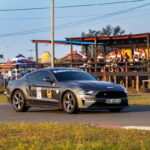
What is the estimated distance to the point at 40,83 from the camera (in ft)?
46.0

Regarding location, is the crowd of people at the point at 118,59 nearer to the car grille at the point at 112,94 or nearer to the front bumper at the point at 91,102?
the car grille at the point at 112,94

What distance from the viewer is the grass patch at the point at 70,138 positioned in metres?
6.34

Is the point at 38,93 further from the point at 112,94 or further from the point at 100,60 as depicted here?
the point at 100,60

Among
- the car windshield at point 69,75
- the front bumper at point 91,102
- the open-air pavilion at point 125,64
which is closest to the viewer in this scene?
the front bumper at point 91,102

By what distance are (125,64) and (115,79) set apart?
235 cm

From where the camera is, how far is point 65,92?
13.1m

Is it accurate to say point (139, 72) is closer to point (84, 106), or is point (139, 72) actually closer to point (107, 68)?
point (107, 68)

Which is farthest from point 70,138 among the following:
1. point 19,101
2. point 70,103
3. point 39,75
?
A: point 19,101

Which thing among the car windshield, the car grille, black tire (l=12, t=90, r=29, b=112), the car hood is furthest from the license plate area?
black tire (l=12, t=90, r=29, b=112)

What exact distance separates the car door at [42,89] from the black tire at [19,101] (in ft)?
1.18

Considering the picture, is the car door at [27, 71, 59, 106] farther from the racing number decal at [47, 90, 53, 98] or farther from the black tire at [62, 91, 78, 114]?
the black tire at [62, 91, 78, 114]

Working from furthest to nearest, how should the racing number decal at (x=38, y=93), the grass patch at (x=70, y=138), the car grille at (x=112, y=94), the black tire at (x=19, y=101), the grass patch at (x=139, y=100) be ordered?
the grass patch at (x=139, y=100) < the black tire at (x=19, y=101) < the racing number decal at (x=38, y=93) < the car grille at (x=112, y=94) < the grass patch at (x=70, y=138)

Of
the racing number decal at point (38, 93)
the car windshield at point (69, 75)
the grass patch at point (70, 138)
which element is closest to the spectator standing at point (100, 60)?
A: the car windshield at point (69, 75)

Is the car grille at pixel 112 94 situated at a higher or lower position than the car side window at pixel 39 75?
lower
